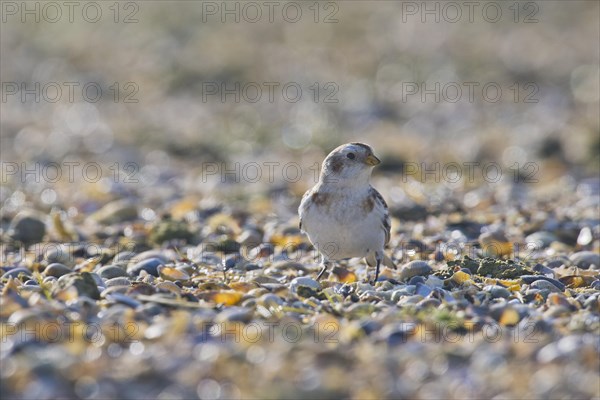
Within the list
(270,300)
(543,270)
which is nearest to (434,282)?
(543,270)

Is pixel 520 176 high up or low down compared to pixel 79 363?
down

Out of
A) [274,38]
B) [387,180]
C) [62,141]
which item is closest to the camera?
[387,180]

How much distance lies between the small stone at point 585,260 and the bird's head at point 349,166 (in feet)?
5.34

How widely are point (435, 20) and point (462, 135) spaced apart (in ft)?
25.2

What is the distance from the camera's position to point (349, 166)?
684 cm

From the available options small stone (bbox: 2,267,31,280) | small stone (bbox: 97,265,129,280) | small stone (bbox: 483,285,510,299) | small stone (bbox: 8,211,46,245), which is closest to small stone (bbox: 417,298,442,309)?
small stone (bbox: 483,285,510,299)

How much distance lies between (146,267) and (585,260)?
9.90 feet

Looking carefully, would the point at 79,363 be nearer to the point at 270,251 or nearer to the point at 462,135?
the point at 270,251

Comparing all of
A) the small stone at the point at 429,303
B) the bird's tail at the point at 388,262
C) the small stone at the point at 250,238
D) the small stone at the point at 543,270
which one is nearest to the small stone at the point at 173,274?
the bird's tail at the point at 388,262

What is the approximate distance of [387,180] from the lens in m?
11.4

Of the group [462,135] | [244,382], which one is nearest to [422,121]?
[462,135]

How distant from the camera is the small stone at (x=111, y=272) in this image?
657 cm

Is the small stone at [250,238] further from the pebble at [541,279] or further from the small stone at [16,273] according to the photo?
the pebble at [541,279]

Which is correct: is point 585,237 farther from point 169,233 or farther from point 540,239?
point 169,233
